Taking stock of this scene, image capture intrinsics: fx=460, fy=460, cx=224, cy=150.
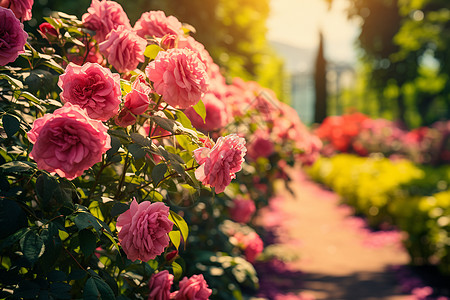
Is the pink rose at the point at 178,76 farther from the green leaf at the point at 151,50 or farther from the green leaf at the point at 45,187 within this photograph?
the green leaf at the point at 45,187

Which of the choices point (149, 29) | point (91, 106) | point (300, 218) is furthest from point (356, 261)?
point (91, 106)

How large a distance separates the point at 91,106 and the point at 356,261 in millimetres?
5908

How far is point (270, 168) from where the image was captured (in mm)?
4020

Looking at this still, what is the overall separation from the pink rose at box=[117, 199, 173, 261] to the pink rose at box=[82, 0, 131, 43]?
879mm

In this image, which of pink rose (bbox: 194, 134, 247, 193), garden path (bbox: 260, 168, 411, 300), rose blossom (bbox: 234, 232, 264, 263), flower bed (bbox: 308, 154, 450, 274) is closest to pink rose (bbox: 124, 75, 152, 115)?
pink rose (bbox: 194, 134, 247, 193)

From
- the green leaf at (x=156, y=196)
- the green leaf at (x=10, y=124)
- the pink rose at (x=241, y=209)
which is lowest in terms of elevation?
the pink rose at (x=241, y=209)

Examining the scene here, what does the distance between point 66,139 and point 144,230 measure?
0.36 m

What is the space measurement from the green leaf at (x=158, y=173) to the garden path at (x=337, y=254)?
2261mm

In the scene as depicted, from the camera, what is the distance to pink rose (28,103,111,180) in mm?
1218

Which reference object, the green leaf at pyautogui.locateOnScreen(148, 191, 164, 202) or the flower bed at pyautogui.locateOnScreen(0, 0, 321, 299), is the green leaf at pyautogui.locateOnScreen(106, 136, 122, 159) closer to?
the flower bed at pyautogui.locateOnScreen(0, 0, 321, 299)

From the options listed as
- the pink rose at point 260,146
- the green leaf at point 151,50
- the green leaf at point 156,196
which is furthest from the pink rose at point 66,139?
the pink rose at point 260,146

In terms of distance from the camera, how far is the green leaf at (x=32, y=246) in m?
1.26

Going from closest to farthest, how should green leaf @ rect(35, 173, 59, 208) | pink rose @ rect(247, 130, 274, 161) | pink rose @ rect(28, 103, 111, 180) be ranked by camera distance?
pink rose @ rect(28, 103, 111, 180), green leaf @ rect(35, 173, 59, 208), pink rose @ rect(247, 130, 274, 161)

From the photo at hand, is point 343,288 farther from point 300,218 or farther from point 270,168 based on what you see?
point 300,218
